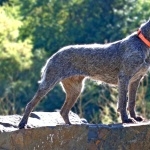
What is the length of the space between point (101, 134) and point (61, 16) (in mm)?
→ 40853

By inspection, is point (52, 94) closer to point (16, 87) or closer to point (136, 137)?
point (16, 87)

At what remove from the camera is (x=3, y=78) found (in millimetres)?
41062

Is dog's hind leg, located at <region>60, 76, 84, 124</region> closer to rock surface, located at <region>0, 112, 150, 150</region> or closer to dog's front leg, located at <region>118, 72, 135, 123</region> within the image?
dog's front leg, located at <region>118, 72, 135, 123</region>

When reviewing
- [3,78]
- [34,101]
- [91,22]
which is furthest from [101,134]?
[91,22]

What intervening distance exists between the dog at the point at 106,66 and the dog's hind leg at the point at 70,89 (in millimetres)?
29

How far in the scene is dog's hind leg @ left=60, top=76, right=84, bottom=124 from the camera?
15.2m

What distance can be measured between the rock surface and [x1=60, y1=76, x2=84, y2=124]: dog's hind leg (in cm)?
127

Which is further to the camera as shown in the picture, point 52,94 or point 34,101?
point 52,94

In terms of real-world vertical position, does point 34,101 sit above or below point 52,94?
above

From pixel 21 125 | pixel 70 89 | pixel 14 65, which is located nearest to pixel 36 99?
pixel 21 125

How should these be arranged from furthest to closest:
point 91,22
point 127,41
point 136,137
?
point 91,22, point 127,41, point 136,137

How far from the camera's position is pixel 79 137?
13867 millimetres

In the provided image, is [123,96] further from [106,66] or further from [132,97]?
[106,66]

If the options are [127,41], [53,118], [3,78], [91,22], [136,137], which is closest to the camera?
[136,137]
